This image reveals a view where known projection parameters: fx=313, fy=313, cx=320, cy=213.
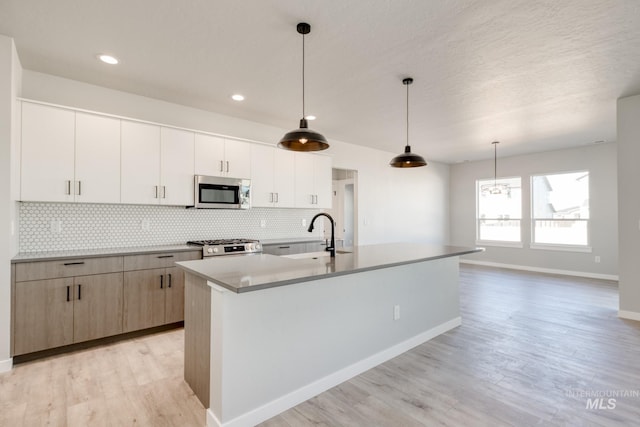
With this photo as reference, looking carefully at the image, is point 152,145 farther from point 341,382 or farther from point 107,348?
point 341,382

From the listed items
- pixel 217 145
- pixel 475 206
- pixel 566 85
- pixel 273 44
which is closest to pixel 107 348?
pixel 217 145

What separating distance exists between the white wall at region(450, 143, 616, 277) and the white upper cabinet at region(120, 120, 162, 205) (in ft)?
24.3

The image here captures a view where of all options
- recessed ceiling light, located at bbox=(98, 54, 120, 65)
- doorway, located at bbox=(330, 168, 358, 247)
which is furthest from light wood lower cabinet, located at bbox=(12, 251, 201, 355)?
doorway, located at bbox=(330, 168, 358, 247)

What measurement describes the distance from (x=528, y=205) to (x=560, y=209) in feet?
1.92

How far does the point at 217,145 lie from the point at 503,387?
3.82 metres

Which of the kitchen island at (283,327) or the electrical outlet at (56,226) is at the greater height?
the electrical outlet at (56,226)

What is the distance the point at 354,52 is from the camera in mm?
2652

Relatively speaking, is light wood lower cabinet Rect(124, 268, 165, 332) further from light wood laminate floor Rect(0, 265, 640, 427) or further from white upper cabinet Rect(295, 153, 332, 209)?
white upper cabinet Rect(295, 153, 332, 209)

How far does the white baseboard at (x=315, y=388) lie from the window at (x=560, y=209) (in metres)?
5.41

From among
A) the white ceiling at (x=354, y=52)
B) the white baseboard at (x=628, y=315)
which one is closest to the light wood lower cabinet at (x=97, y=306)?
the white ceiling at (x=354, y=52)

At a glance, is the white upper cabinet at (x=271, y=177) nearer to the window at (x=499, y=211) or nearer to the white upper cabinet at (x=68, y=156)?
the white upper cabinet at (x=68, y=156)

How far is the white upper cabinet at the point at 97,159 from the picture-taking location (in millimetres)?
3080

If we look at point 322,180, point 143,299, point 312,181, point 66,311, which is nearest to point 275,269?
point 143,299

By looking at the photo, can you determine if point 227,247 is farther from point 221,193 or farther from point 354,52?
point 354,52
